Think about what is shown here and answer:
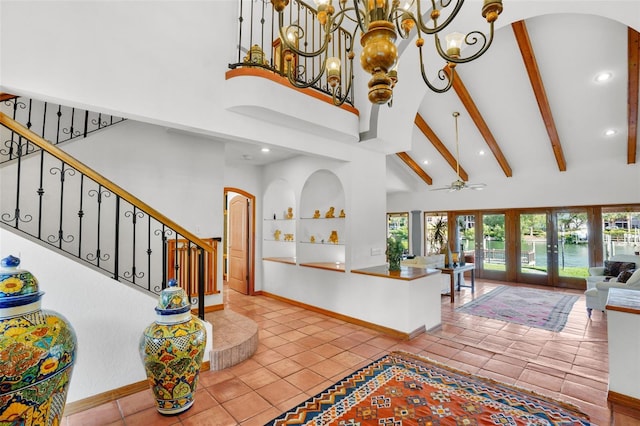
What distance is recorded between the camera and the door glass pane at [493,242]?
864 cm

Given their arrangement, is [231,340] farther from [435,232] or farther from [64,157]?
[435,232]

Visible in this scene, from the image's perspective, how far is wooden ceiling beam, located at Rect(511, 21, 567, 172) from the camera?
173 inches

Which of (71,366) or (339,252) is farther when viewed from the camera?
(339,252)

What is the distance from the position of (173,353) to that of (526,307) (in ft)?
20.1

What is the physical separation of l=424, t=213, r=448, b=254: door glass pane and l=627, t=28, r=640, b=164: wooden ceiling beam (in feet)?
14.5

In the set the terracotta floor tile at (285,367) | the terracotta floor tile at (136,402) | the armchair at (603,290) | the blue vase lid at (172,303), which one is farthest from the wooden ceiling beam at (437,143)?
the terracotta floor tile at (136,402)

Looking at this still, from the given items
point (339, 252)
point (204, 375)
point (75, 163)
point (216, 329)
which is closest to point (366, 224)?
point (339, 252)

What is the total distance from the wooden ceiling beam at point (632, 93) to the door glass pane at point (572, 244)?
1.67 metres

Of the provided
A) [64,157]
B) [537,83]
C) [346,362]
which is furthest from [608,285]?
[64,157]

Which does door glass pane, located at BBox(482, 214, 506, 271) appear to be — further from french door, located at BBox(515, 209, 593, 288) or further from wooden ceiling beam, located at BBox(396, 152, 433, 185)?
wooden ceiling beam, located at BBox(396, 152, 433, 185)

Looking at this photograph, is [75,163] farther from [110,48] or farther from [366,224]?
[366,224]

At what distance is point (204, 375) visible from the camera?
116 inches

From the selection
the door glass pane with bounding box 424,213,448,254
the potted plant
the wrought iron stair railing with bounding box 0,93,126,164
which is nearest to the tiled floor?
the potted plant

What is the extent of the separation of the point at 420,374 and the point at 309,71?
4.37m
